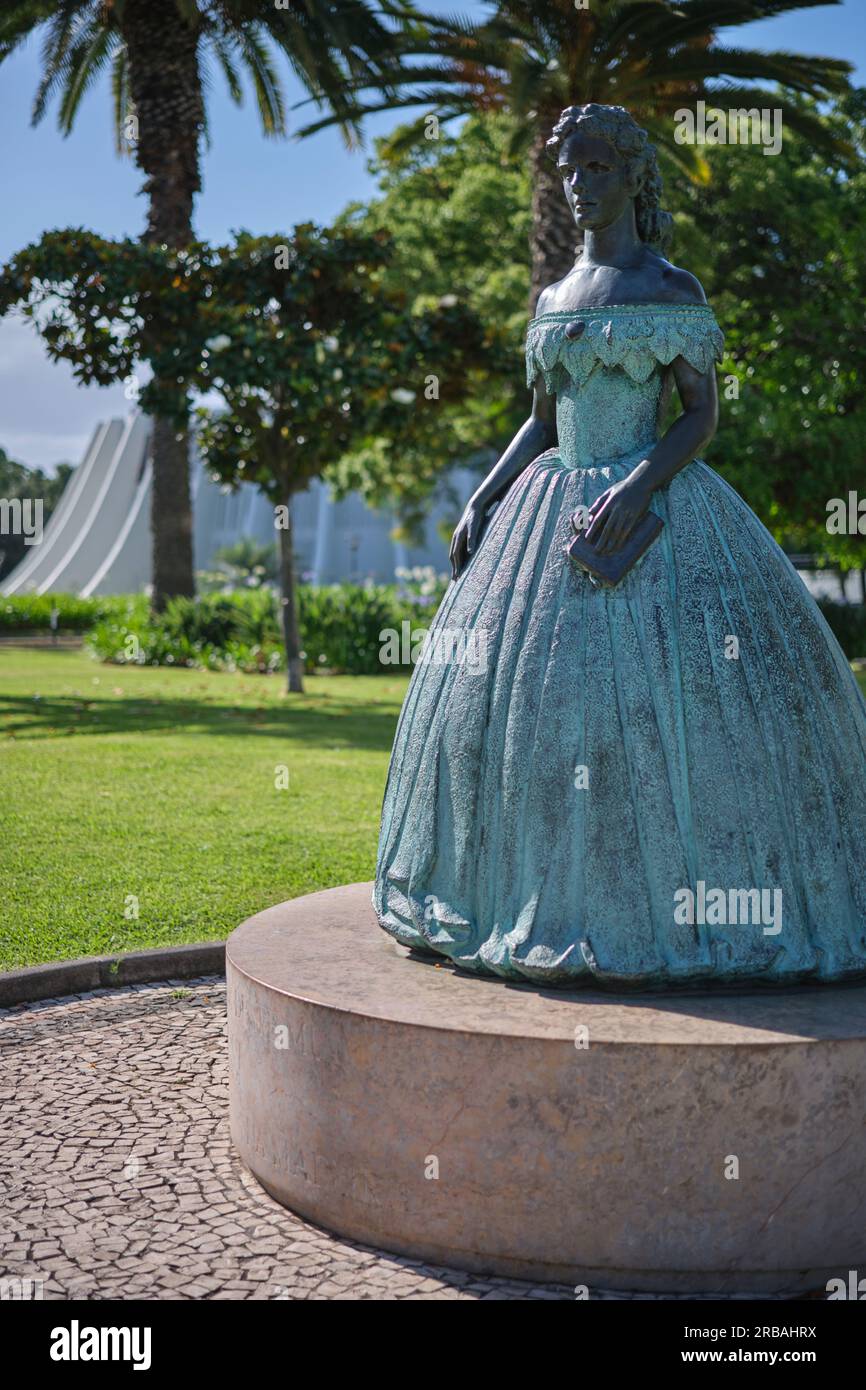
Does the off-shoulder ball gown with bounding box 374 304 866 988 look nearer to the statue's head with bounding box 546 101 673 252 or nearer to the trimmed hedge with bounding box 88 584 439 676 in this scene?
the statue's head with bounding box 546 101 673 252

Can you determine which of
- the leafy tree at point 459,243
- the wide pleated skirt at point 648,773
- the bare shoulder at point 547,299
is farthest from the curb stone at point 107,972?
the leafy tree at point 459,243

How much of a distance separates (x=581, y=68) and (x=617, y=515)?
1173 centimetres

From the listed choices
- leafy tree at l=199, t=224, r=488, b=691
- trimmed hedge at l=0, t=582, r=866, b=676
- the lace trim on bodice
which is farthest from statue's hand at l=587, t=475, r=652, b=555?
trimmed hedge at l=0, t=582, r=866, b=676

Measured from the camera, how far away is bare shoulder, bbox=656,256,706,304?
336 centimetres

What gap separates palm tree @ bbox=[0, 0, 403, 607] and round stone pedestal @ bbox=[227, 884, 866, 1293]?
14.2m

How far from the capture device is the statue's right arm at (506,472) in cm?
374

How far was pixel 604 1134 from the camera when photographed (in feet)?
8.87

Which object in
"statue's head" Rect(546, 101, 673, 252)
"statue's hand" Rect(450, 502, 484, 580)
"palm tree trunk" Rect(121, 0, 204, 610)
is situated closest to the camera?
"statue's head" Rect(546, 101, 673, 252)

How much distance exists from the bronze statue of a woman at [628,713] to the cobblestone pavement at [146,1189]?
0.74 meters

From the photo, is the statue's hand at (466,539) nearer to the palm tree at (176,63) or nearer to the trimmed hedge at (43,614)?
the palm tree at (176,63)

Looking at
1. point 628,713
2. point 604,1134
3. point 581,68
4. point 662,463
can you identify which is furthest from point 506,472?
point 581,68

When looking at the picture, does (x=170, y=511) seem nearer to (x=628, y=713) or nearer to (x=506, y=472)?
(x=506, y=472)

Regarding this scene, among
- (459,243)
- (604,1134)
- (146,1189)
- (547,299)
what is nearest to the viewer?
(604,1134)

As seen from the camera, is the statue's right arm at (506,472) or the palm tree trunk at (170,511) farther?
the palm tree trunk at (170,511)
